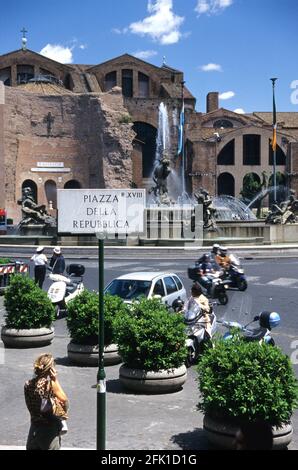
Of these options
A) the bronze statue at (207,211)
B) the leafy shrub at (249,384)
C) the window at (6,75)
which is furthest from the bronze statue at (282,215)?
the window at (6,75)

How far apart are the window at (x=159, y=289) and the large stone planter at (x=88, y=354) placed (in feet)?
9.71

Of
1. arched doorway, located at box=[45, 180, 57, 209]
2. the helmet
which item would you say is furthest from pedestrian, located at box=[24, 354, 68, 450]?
arched doorway, located at box=[45, 180, 57, 209]

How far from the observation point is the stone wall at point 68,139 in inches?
2285

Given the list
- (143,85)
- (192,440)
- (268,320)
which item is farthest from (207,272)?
(143,85)

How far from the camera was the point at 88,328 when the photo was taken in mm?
10047

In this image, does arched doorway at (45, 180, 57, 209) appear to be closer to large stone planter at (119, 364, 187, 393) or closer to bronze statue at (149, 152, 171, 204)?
bronze statue at (149, 152, 171, 204)

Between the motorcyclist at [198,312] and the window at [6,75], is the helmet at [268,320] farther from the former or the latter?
the window at [6,75]

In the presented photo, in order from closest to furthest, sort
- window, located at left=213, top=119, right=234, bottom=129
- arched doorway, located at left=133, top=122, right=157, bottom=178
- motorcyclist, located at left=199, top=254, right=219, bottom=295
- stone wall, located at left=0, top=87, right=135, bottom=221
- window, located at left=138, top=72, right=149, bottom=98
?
1. motorcyclist, located at left=199, top=254, right=219, bottom=295
2. stone wall, located at left=0, top=87, right=135, bottom=221
3. arched doorway, located at left=133, top=122, right=157, bottom=178
4. window, located at left=138, top=72, right=149, bottom=98
5. window, located at left=213, top=119, right=234, bottom=129

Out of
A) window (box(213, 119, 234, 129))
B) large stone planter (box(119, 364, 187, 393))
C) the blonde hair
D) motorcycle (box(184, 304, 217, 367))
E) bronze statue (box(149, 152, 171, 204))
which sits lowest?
large stone planter (box(119, 364, 187, 393))

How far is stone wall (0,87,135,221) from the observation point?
58.0 m

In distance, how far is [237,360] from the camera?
6336 millimetres

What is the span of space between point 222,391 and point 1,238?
1138 inches

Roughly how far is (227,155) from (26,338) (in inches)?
2396

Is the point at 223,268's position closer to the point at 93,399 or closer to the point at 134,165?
the point at 93,399
